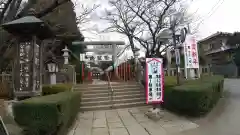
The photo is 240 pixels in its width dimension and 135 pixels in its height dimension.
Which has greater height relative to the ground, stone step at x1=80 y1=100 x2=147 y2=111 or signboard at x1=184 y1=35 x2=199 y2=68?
signboard at x1=184 y1=35 x2=199 y2=68

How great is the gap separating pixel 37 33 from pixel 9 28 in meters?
0.89

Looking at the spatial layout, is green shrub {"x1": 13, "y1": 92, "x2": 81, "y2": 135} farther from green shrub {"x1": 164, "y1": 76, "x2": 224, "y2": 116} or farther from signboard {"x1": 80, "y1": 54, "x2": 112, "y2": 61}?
signboard {"x1": 80, "y1": 54, "x2": 112, "y2": 61}

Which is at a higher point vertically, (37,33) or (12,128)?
(37,33)

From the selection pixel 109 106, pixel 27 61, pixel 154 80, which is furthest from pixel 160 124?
pixel 27 61

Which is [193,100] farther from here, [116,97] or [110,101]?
[116,97]

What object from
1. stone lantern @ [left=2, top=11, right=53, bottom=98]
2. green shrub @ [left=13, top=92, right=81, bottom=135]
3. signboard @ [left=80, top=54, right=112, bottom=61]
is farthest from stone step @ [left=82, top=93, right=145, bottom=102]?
signboard @ [left=80, top=54, right=112, bottom=61]

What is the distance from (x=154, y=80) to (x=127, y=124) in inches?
75.2

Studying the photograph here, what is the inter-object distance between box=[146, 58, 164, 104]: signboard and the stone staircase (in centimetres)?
261

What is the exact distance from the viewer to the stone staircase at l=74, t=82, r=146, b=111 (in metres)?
11.0

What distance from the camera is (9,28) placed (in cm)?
774

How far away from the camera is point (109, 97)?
11844 millimetres

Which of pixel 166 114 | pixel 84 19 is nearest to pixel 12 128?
pixel 166 114

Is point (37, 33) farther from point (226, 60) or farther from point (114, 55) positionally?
point (226, 60)

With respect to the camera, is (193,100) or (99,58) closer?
(193,100)
